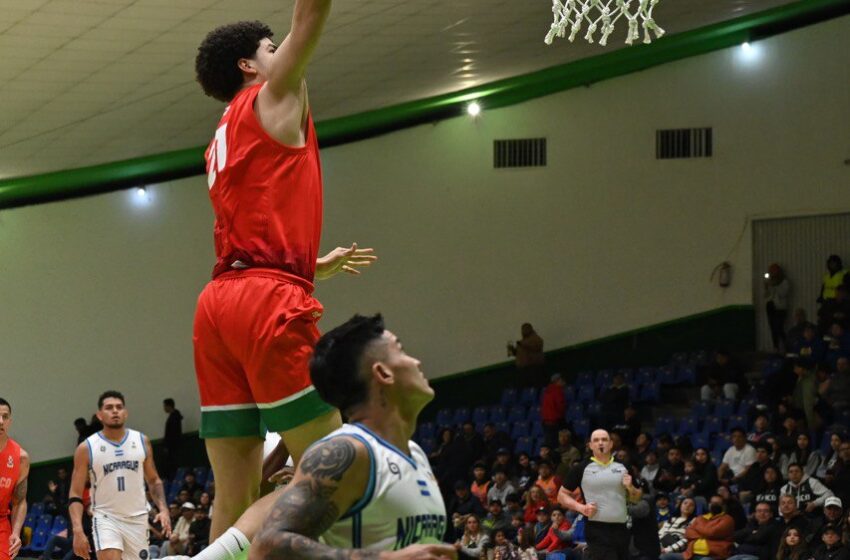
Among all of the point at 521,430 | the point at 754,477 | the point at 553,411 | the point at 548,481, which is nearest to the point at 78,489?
the point at 548,481

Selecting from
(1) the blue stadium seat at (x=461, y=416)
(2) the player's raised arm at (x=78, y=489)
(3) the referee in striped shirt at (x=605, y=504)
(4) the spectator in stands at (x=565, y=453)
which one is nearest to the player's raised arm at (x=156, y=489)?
(2) the player's raised arm at (x=78, y=489)

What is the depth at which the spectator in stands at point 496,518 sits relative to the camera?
17.2 metres

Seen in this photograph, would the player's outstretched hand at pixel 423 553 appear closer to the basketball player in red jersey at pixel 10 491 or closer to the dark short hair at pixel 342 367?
the dark short hair at pixel 342 367

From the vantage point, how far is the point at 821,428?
1805 cm

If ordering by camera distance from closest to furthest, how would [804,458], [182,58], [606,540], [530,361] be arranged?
1. [606,540]
2. [804,458]
3. [182,58]
4. [530,361]

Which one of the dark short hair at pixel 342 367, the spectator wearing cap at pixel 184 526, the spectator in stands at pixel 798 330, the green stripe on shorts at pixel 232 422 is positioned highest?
the spectator in stands at pixel 798 330

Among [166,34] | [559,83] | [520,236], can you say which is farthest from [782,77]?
[166,34]

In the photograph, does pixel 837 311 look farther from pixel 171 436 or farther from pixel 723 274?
pixel 171 436

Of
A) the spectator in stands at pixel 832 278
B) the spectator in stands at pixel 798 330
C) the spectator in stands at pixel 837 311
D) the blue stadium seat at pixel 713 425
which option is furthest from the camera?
the spectator in stands at pixel 832 278

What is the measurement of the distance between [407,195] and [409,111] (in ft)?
5.29

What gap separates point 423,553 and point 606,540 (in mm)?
9882

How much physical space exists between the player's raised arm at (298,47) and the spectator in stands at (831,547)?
10328 millimetres

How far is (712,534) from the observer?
1507 cm

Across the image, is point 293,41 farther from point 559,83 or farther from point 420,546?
point 559,83
